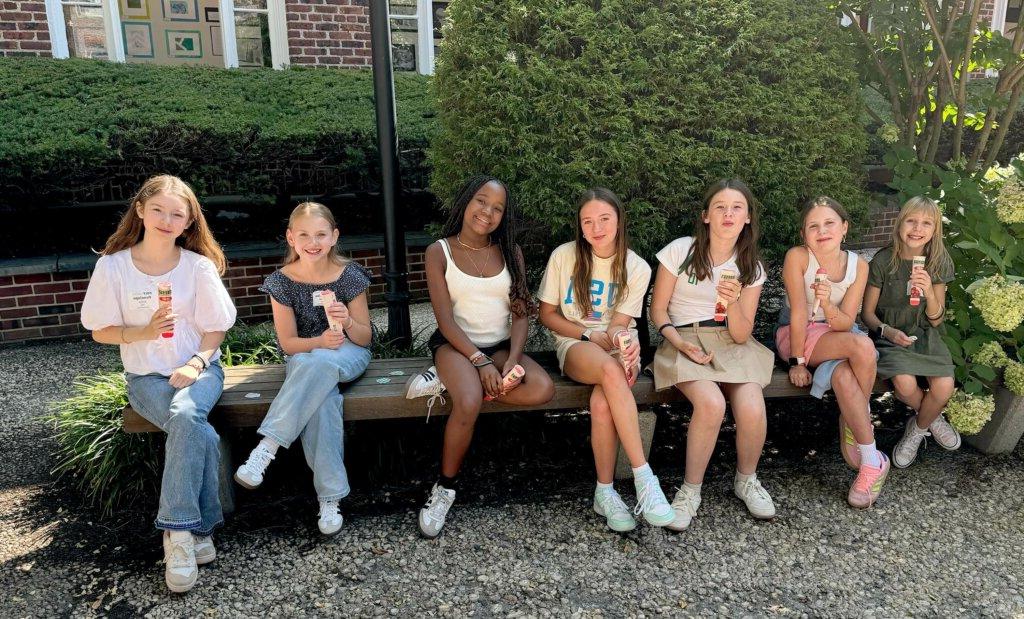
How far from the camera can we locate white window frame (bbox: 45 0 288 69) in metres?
7.03

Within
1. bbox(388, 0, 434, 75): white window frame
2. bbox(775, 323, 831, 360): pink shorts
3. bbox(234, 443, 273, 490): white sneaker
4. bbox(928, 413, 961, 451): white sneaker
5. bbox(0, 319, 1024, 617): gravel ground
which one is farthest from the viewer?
bbox(388, 0, 434, 75): white window frame

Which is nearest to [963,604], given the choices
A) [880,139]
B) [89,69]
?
[880,139]

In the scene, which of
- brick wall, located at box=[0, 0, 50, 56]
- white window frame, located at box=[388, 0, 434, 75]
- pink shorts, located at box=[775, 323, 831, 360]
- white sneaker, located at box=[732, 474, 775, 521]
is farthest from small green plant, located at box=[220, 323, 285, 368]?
white window frame, located at box=[388, 0, 434, 75]

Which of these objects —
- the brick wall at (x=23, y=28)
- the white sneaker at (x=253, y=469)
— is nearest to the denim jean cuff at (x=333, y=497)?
the white sneaker at (x=253, y=469)

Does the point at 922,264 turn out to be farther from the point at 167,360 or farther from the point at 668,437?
the point at 167,360

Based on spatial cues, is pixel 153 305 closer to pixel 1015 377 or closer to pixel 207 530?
pixel 207 530

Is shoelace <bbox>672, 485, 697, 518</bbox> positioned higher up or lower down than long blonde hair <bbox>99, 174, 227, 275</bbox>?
lower down

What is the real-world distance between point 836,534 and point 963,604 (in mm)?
491

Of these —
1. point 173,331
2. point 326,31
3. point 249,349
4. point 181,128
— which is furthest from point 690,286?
point 326,31

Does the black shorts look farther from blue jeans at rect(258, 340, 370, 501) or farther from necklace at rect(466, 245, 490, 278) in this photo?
blue jeans at rect(258, 340, 370, 501)

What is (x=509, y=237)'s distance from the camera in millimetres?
3330

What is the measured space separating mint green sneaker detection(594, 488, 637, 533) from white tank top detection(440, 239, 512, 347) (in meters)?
0.79

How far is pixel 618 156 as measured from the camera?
3.59m

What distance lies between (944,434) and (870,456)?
1.98 feet
